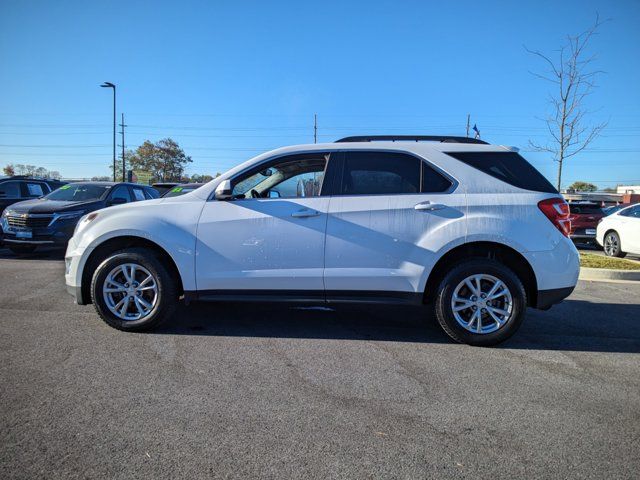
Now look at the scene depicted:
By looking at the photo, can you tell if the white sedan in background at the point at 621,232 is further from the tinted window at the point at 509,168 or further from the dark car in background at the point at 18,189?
the dark car in background at the point at 18,189

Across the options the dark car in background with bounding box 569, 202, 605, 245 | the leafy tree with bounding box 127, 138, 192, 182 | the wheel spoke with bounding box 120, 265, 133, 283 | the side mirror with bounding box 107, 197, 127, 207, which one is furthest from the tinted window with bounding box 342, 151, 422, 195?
the leafy tree with bounding box 127, 138, 192, 182

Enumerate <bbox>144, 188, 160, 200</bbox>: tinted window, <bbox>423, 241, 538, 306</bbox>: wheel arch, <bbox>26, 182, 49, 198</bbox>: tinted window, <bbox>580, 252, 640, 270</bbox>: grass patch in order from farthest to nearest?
1. <bbox>26, 182, 49, 198</bbox>: tinted window
2. <bbox>144, 188, 160, 200</bbox>: tinted window
3. <bbox>580, 252, 640, 270</bbox>: grass patch
4. <bbox>423, 241, 538, 306</bbox>: wheel arch

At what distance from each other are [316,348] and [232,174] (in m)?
1.91

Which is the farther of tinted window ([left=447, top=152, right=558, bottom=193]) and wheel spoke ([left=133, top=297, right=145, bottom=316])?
wheel spoke ([left=133, top=297, right=145, bottom=316])

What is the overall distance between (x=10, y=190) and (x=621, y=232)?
16384 millimetres

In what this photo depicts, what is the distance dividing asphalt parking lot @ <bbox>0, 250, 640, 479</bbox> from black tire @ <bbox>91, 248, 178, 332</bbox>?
13 centimetres

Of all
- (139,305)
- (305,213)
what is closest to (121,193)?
(139,305)

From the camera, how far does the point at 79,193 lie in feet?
33.3

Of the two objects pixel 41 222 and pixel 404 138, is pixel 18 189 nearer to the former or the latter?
pixel 41 222

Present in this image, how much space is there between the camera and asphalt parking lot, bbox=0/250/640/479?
2.26 meters

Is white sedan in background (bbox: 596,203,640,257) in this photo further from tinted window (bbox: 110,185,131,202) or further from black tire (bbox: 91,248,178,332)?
tinted window (bbox: 110,185,131,202)

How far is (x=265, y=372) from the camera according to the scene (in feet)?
11.1

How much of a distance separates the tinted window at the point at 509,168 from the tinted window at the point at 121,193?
8.63 m

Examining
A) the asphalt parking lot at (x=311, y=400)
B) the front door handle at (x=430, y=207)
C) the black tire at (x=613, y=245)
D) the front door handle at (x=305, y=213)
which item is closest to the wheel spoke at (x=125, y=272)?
the asphalt parking lot at (x=311, y=400)
